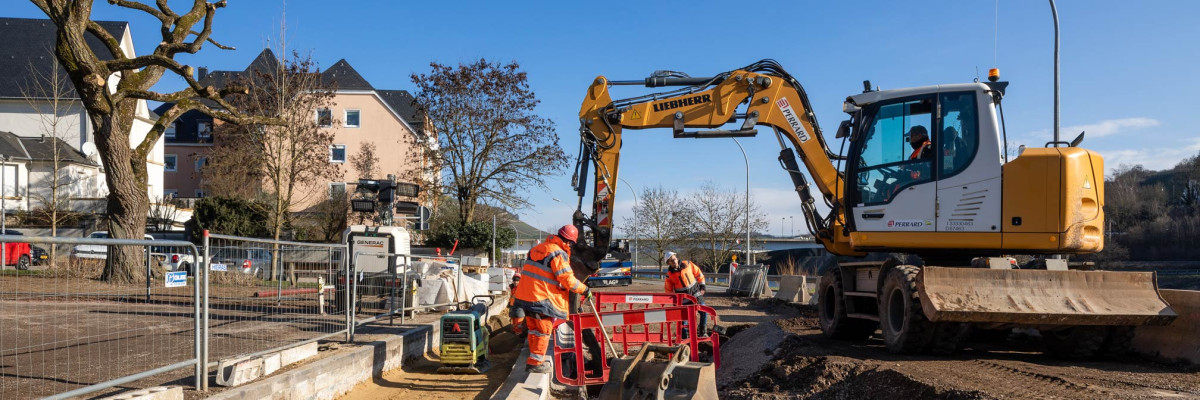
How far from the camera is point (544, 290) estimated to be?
8.58 m

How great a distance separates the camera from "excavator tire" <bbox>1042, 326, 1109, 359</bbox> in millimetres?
8973

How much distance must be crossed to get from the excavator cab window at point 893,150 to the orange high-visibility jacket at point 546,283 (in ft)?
12.2

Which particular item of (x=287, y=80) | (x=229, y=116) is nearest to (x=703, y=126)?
(x=229, y=116)

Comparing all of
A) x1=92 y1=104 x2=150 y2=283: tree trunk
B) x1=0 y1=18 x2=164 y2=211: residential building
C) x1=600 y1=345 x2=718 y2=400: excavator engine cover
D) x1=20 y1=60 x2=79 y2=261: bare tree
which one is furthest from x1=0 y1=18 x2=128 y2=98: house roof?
x1=600 y1=345 x2=718 y2=400: excavator engine cover

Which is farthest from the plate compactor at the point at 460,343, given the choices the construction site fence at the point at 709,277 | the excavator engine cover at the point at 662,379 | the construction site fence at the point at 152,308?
the construction site fence at the point at 709,277

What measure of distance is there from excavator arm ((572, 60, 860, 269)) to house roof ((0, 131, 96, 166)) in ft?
93.9

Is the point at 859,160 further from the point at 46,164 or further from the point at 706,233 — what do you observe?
the point at 706,233

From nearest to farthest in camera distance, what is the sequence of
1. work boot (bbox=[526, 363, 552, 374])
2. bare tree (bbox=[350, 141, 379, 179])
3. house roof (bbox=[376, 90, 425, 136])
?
work boot (bbox=[526, 363, 552, 374]) < bare tree (bbox=[350, 141, 379, 179]) < house roof (bbox=[376, 90, 425, 136])

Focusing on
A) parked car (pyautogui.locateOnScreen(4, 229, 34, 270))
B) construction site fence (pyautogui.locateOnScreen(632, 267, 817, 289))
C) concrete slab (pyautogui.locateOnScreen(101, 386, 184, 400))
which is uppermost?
parked car (pyautogui.locateOnScreen(4, 229, 34, 270))

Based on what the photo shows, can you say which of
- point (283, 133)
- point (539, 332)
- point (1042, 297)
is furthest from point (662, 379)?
point (283, 133)

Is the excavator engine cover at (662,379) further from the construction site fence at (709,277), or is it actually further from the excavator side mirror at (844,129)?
the construction site fence at (709,277)

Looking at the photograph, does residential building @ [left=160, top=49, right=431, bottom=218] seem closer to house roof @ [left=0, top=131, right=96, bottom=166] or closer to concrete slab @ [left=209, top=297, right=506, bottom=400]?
house roof @ [left=0, top=131, right=96, bottom=166]

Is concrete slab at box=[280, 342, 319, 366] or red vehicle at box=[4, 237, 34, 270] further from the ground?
red vehicle at box=[4, 237, 34, 270]

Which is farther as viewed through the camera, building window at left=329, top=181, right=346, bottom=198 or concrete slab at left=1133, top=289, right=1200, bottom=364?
building window at left=329, top=181, right=346, bottom=198
